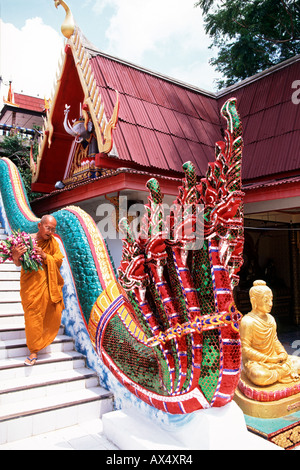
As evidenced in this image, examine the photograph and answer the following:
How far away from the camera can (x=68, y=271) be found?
430 cm

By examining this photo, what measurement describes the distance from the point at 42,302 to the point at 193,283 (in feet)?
6.39

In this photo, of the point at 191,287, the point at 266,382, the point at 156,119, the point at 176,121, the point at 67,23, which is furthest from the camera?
the point at 176,121

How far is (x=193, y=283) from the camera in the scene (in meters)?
2.28

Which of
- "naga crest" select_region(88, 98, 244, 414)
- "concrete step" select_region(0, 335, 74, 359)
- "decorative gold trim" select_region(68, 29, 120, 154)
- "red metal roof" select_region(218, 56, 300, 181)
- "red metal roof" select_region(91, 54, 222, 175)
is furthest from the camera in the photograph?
"red metal roof" select_region(218, 56, 300, 181)

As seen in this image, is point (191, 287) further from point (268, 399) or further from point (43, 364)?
point (43, 364)

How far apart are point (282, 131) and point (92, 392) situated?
242 inches

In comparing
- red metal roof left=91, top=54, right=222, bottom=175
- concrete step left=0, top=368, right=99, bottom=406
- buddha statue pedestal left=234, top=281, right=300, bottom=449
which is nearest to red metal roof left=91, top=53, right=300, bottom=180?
red metal roof left=91, top=54, right=222, bottom=175

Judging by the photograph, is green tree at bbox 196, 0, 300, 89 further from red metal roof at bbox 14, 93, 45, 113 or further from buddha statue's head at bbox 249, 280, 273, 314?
buddha statue's head at bbox 249, 280, 273, 314

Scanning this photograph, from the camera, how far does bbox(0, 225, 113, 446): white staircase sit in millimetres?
2977

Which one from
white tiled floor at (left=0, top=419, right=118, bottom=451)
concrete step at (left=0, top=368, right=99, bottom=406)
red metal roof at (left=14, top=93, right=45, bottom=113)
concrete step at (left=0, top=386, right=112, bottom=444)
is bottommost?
white tiled floor at (left=0, top=419, right=118, bottom=451)

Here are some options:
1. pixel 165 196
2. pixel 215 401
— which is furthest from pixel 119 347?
pixel 165 196

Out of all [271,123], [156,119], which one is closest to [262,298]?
[156,119]

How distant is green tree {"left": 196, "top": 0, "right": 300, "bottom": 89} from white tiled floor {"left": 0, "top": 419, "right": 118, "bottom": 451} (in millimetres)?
12283
